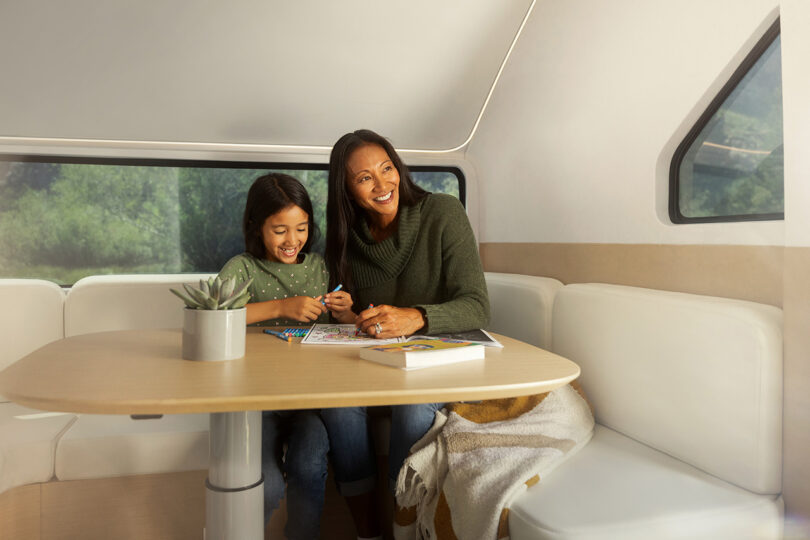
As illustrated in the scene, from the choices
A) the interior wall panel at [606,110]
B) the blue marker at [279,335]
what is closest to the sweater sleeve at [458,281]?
the blue marker at [279,335]

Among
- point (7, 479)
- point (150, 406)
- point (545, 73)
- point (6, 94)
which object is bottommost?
point (7, 479)

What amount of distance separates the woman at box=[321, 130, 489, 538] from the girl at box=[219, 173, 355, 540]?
3.6 inches

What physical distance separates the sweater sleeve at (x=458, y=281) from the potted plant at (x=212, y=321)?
0.49m

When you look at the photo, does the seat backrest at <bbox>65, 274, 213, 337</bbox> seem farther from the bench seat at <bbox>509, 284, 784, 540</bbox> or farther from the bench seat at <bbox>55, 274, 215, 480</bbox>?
the bench seat at <bbox>509, 284, 784, 540</bbox>

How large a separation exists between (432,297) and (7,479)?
4.07 ft

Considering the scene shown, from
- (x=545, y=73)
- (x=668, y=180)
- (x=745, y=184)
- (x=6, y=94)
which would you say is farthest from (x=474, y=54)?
(x=6, y=94)

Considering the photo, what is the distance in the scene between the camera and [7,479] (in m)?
1.53

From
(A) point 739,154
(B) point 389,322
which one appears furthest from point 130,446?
(A) point 739,154

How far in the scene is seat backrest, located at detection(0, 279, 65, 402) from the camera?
2045 mm

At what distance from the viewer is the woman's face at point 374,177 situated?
5.87 feet

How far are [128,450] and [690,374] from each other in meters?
1.46

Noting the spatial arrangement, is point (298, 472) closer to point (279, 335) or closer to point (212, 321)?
point (279, 335)

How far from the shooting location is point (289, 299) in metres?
1.57

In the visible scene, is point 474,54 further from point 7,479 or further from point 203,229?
point 7,479
